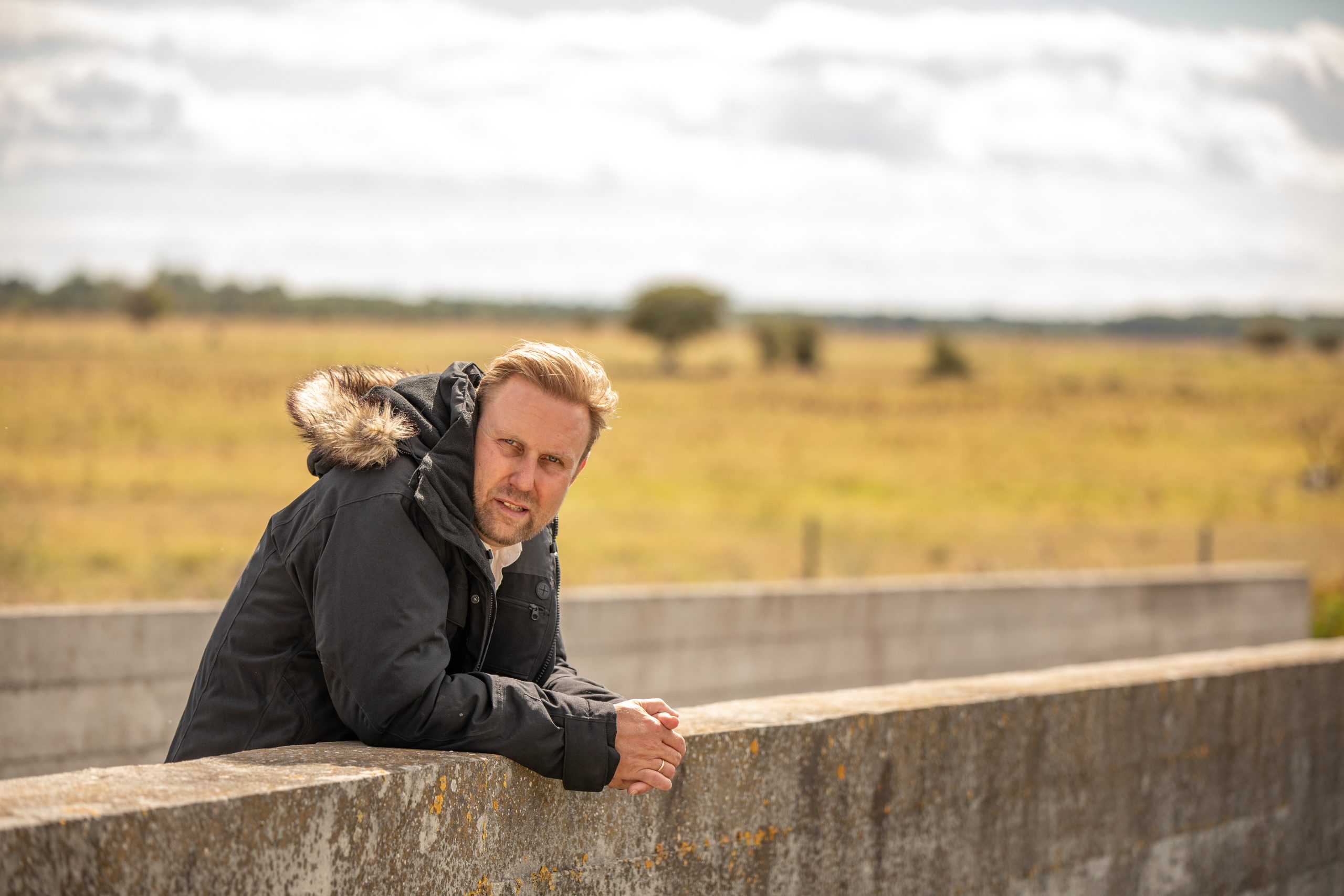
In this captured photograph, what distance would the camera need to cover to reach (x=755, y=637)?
10484mm

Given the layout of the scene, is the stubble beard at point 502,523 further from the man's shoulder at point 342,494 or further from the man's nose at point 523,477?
the man's shoulder at point 342,494

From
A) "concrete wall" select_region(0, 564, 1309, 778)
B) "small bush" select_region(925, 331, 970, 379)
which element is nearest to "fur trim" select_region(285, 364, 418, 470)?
"concrete wall" select_region(0, 564, 1309, 778)

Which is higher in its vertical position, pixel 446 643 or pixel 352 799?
pixel 446 643

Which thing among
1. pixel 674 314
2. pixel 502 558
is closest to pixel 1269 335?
pixel 674 314

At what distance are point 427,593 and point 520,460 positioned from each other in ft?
1.36

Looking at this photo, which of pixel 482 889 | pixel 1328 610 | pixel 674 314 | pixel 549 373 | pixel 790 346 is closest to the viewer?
pixel 482 889

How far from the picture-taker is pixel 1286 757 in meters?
4.89

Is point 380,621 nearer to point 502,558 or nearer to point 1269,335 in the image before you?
point 502,558

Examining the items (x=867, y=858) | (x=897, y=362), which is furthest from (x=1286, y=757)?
(x=897, y=362)

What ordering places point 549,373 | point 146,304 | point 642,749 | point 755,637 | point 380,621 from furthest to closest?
point 146,304
point 755,637
point 549,373
point 642,749
point 380,621

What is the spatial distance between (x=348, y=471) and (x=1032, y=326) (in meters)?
197

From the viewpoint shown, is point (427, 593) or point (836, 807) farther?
point (836, 807)

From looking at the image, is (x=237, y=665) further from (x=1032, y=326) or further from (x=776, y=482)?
(x=1032, y=326)

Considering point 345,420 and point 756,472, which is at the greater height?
point 345,420
